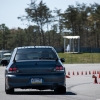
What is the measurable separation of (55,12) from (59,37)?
23.4 m

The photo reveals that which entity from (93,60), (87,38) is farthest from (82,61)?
(87,38)

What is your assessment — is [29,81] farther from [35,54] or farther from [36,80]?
[35,54]

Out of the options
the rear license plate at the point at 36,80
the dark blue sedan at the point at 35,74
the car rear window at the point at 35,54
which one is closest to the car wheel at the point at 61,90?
the dark blue sedan at the point at 35,74

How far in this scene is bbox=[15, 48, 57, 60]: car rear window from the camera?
54.9 ft

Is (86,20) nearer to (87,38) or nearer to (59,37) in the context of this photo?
(87,38)

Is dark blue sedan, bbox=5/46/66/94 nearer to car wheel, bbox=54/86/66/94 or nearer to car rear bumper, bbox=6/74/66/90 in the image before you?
car rear bumper, bbox=6/74/66/90

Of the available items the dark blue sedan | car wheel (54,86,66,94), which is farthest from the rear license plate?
car wheel (54,86,66,94)

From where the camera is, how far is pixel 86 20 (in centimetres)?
9756

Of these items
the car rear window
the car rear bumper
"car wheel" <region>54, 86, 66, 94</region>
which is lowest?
"car wheel" <region>54, 86, 66, 94</region>

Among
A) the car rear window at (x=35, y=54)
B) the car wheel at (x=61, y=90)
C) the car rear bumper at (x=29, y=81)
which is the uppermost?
the car rear window at (x=35, y=54)

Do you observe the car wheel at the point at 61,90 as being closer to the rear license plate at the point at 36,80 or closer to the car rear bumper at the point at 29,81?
the car rear bumper at the point at 29,81

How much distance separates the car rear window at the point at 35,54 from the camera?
658 inches

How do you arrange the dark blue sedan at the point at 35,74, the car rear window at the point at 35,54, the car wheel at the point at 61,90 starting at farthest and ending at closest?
the car rear window at the point at 35,54 < the car wheel at the point at 61,90 < the dark blue sedan at the point at 35,74

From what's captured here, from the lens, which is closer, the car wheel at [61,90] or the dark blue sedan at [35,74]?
the dark blue sedan at [35,74]
